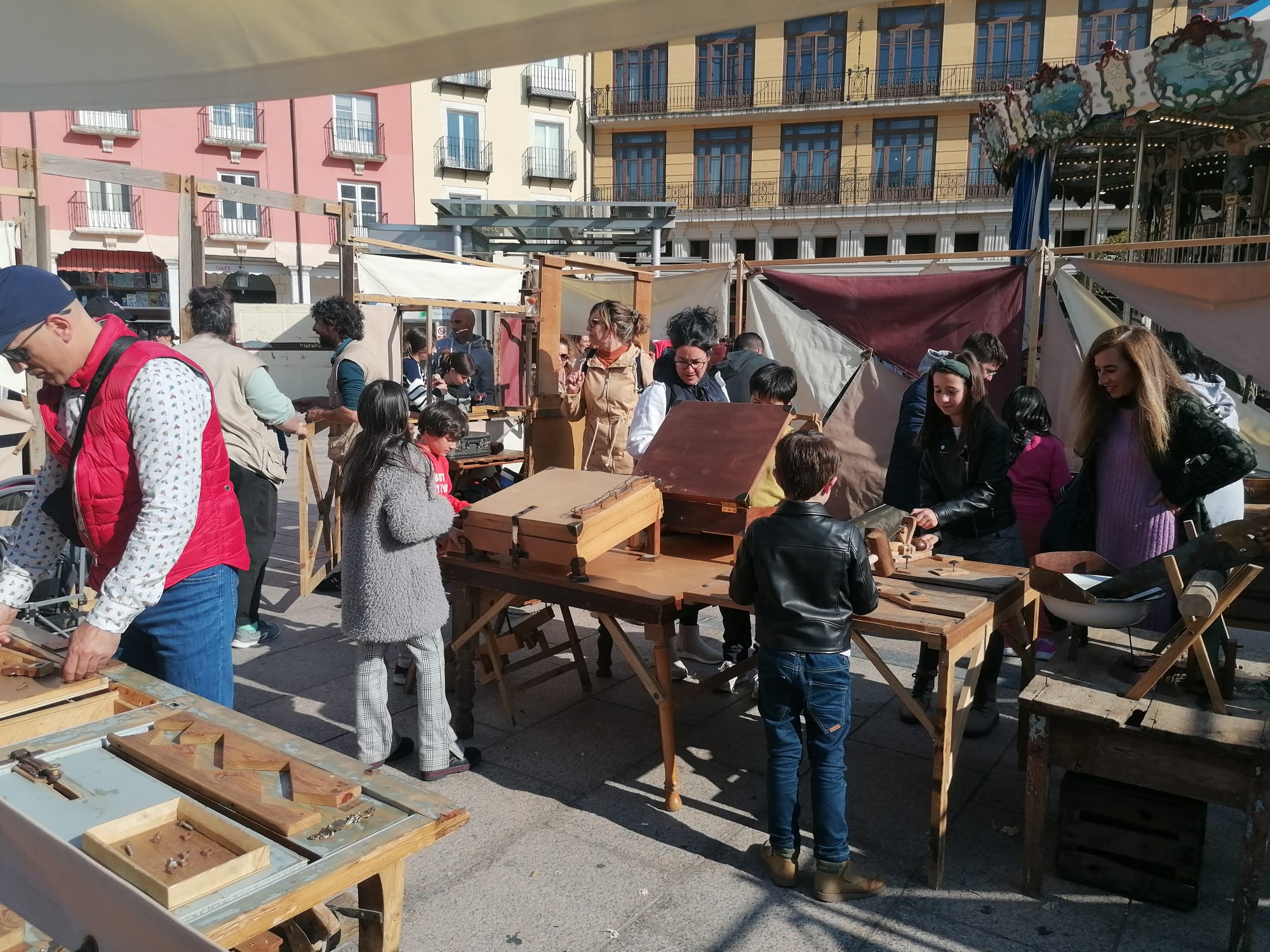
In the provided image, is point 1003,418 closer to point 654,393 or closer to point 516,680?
point 654,393

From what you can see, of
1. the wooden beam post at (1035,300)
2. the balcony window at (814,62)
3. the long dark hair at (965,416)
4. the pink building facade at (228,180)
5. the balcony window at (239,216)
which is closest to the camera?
the long dark hair at (965,416)

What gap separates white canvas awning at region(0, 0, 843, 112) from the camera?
4.44ft

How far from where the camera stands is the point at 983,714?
423 centimetres

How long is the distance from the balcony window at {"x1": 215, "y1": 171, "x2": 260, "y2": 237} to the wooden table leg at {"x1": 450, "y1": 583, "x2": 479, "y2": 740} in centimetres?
2846

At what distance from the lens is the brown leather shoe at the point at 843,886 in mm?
2936

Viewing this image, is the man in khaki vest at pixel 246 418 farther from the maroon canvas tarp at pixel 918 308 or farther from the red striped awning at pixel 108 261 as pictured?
the red striped awning at pixel 108 261

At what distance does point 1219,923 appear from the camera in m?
2.81

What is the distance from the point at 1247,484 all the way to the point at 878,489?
309 centimetres

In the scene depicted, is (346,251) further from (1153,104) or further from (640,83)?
(640,83)

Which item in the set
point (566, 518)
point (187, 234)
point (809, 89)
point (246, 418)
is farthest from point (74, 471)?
point (809, 89)

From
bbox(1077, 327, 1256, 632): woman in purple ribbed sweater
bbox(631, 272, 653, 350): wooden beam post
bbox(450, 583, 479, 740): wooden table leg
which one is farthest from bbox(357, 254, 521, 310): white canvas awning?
bbox(1077, 327, 1256, 632): woman in purple ribbed sweater

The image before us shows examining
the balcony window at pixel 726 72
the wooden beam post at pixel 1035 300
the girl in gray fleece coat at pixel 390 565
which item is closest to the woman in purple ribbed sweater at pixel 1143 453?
the girl in gray fleece coat at pixel 390 565

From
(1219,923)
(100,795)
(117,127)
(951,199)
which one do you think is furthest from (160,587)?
(951,199)

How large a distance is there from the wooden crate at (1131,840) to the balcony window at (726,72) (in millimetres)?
35581
